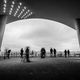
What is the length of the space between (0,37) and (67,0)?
61.2 ft

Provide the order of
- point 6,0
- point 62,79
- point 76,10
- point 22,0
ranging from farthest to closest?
point 76,10 < point 22,0 < point 6,0 < point 62,79

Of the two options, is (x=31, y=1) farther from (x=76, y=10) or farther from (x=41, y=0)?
(x=76, y=10)

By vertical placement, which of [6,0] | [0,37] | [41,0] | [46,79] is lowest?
[46,79]

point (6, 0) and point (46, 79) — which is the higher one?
point (6, 0)

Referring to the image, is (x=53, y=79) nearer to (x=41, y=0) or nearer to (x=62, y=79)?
(x=62, y=79)

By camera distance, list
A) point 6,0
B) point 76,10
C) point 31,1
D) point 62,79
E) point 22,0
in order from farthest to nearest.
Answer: point 76,10, point 31,1, point 22,0, point 6,0, point 62,79

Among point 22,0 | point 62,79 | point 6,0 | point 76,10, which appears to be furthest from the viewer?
point 76,10

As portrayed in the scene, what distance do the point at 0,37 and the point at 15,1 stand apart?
11.9 metres

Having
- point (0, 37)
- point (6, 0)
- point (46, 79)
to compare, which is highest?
point (6, 0)

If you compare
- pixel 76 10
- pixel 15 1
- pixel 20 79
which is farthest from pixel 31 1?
pixel 20 79

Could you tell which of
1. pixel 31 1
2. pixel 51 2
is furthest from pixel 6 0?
pixel 51 2

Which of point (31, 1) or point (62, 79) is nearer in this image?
point (62, 79)

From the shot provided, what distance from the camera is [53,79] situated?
166 inches

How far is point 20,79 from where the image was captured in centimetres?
427
